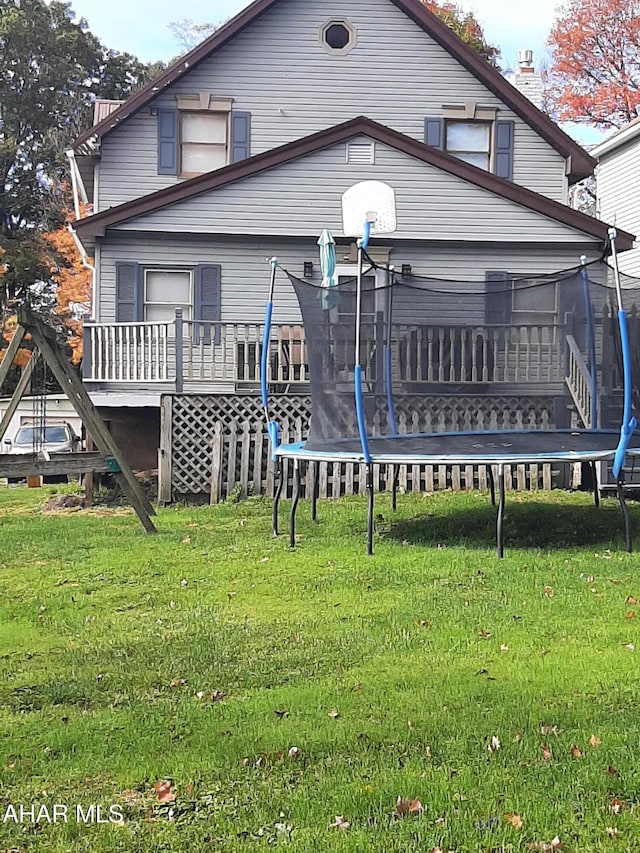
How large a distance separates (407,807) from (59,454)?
6628mm

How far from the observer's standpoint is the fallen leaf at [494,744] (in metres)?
3.91

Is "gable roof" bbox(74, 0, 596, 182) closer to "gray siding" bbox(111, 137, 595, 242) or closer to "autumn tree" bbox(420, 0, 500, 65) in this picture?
"gray siding" bbox(111, 137, 595, 242)

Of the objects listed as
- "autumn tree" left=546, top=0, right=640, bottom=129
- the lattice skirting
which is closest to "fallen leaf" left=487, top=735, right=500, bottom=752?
the lattice skirting

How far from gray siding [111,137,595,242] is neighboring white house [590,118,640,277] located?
767cm

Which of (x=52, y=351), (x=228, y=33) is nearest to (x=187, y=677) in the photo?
(x=52, y=351)

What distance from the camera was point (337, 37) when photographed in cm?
1952

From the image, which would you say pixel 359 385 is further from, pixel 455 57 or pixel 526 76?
pixel 526 76

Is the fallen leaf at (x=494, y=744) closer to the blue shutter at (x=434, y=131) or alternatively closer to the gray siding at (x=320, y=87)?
the gray siding at (x=320, y=87)

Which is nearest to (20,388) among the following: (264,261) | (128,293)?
(128,293)

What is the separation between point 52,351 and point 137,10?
36.5 metres

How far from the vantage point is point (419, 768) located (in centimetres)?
373

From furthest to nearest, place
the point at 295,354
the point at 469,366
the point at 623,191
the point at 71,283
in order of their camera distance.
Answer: the point at 71,283 < the point at 623,191 < the point at 295,354 < the point at 469,366

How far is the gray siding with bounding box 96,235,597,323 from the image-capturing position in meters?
17.7

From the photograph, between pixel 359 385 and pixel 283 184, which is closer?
pixel 359 385
